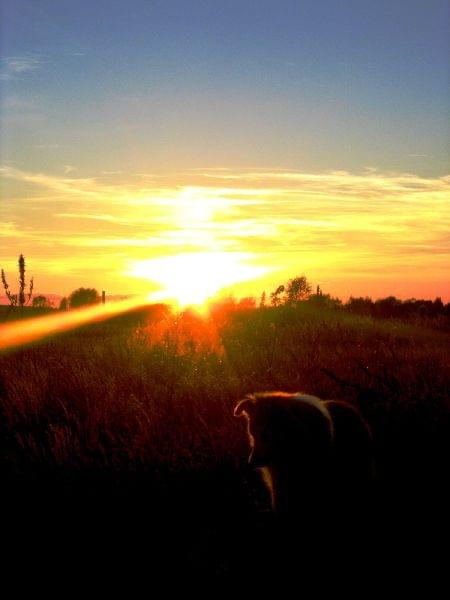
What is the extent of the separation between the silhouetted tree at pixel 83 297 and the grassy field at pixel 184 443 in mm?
23805

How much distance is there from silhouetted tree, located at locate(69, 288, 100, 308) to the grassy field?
2381 cm

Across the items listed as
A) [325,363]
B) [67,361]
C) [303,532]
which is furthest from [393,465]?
[67,361]

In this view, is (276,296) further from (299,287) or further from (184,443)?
(184,443)

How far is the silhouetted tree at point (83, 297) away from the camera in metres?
33.3

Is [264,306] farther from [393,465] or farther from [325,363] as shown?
[393,465]

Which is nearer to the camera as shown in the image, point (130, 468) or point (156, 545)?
point (156, 545)

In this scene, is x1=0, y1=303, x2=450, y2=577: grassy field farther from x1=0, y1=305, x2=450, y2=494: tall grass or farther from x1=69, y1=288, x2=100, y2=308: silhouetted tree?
x1=69, y1=288, x2=100, y2=308: silhouetted tree

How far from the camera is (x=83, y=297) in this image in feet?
110

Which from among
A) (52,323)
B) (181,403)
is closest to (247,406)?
(181,403)

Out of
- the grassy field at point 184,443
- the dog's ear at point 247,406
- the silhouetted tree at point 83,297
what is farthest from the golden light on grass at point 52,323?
the dog's ear at point 247,406

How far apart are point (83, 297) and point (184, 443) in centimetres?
2876

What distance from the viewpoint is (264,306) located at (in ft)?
77.8

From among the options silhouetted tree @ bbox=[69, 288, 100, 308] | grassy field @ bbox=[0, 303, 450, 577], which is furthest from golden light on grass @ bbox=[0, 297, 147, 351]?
grassy field @ bbox=[0, 303, 450, 577]

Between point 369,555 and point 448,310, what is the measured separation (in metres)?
22.1
